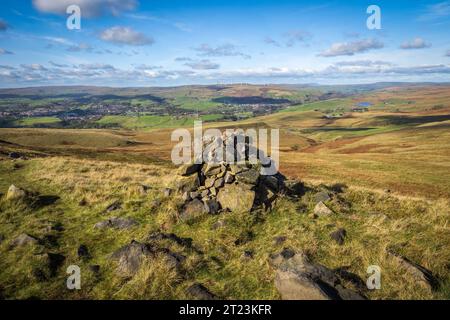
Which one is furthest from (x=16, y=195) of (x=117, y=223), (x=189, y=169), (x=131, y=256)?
(x=131, y=256)

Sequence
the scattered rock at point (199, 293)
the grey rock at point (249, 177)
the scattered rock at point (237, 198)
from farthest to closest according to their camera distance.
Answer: the grey rock at point (249, 177) < the scattered rock at point (237, 198) < the scattered rock at point (199, 293)

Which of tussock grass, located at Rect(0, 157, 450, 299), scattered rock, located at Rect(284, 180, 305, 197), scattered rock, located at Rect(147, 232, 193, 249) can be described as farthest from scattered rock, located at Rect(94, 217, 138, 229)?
scattered rock, located at Rect(284, 180, 305, 197)

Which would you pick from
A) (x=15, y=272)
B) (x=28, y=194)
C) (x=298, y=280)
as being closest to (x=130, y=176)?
(x=28, y=194)

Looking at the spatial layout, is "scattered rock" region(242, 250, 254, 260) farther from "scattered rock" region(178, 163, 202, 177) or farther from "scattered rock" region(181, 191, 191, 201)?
"scattered rock" region(178, 163, 202, 177)

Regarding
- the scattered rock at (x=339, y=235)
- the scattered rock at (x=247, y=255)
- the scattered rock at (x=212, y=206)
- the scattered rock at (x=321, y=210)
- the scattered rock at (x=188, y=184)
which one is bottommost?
the scattered rock at (x=247, y=255)

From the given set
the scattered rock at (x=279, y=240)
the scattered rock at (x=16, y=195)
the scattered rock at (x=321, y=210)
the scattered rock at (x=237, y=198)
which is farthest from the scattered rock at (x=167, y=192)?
the scattered rock at (x=321, y=210)

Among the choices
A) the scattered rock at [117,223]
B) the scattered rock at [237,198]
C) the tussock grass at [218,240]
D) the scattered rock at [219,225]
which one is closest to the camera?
the tussock grass at [218,240]

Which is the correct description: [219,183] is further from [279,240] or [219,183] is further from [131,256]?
[131,256]

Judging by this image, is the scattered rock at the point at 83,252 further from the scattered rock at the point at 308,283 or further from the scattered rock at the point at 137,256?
the scattered rock at the point at 308,283
